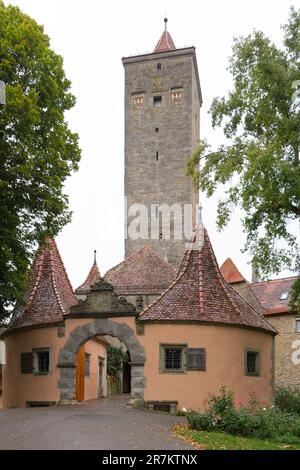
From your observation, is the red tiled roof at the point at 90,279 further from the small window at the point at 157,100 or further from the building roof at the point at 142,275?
the small window at the point at 157,100

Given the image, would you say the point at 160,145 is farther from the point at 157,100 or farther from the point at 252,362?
the point at 252,362

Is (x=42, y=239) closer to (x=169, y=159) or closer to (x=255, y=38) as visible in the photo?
(x=255, y=38)

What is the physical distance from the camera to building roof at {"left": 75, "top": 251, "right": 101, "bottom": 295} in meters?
35.8

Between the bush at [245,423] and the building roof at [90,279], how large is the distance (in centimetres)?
1956

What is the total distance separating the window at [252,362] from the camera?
2223 centimetres

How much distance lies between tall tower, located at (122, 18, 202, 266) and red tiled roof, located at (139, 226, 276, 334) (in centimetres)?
2136

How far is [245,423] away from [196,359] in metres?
5.41

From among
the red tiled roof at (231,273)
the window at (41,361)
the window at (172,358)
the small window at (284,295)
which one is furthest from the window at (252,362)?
the small window at (284,295)

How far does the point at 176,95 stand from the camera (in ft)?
162

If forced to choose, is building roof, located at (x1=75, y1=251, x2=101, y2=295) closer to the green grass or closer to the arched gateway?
the arched gateway

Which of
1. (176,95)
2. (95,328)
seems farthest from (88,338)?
(176,95)

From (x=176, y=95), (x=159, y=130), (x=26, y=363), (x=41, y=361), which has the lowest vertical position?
(x=26, y=363)

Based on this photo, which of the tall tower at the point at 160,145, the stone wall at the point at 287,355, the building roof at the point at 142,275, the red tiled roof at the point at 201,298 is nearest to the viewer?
the red tiled roof at the point at 201,298

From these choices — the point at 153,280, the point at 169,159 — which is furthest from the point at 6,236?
the point at 169,159
